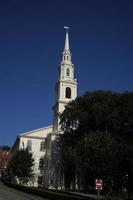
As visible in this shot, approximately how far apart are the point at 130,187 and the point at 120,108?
39.1 ft

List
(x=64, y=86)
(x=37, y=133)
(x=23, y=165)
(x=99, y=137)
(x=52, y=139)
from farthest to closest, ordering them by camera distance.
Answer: (x=37, y=133) → (x=64, y=86) → (x=52, y=139) → (x=23, y=165) → (x=99, y=137)

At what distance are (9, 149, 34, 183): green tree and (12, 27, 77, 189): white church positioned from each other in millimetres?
4007

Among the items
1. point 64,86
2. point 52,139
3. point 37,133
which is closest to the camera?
point 52,139

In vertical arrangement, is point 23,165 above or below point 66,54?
below

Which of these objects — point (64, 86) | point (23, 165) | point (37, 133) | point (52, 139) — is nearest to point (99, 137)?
point (52, 139)

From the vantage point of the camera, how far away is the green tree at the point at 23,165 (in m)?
73.6

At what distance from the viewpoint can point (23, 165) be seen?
73.6 meters

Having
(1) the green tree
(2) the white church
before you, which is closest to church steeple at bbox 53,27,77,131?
(2) the white church

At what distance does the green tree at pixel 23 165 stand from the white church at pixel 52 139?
4007 millimetres

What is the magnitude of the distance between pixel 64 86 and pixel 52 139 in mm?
11479

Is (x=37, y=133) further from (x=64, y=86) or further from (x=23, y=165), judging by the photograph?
(x=64, y=86)

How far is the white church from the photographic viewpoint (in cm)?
7247

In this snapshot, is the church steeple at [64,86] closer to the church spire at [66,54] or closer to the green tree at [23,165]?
the church spire at [66,54]

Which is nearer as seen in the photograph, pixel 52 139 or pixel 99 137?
pixel 99 137
